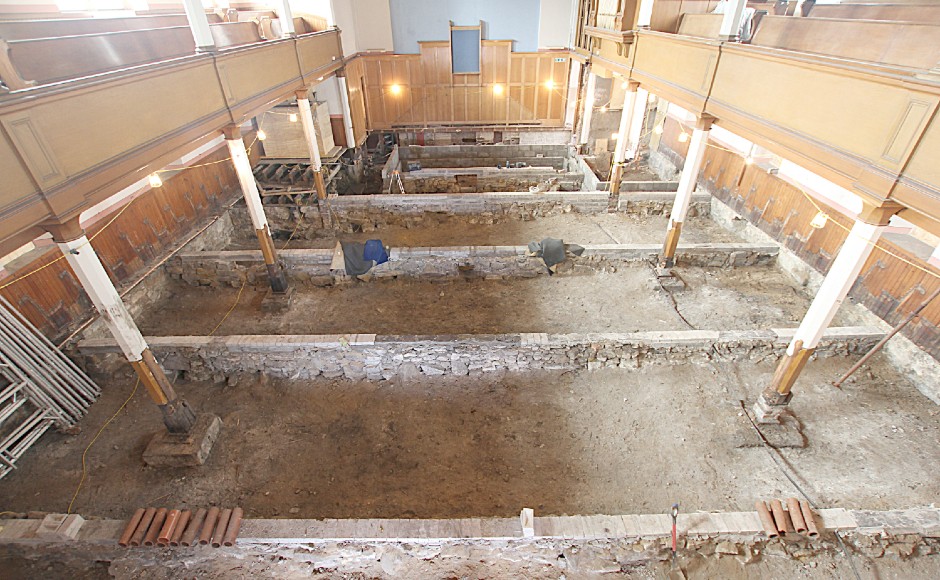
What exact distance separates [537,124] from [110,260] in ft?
45.5

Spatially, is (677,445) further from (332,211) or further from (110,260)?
(110,260)

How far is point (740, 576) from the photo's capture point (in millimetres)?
4422

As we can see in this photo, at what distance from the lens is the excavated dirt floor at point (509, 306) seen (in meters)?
7.64

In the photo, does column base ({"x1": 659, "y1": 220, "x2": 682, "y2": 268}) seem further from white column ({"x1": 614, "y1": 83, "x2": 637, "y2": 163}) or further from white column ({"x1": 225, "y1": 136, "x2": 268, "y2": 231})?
white column ({"x1": 225, "y1": 136, "x2": 268, "y2": 231})

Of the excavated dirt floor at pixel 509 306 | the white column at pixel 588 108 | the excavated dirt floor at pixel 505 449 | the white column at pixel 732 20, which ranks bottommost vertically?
the excavated dirt floor at pixel 505 449

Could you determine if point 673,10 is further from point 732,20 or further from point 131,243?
point 131,243

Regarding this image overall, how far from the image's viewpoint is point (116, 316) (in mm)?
4676

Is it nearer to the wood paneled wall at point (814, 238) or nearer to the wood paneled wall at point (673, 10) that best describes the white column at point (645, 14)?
the wood paneled wall at point (673, 10)

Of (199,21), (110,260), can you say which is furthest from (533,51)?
(110,260)

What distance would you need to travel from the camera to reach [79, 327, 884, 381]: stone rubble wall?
668 cm

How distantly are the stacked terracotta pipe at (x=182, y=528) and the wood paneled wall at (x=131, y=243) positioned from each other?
3947mm

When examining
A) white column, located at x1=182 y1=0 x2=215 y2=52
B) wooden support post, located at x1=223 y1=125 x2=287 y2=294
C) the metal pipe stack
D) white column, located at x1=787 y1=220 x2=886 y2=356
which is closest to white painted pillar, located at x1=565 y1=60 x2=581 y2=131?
wooden support post, located at x1=223 y1=125 x2=287 y2=294

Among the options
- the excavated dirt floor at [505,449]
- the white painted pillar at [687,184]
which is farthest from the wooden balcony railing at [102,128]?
the white painted pillar at [687,184]

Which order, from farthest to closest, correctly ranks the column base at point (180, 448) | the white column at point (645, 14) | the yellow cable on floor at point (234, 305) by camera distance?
the white column at point (645, 14) < the yellow cable on floor at point (234, 305) < the column base at point (180, 448)
